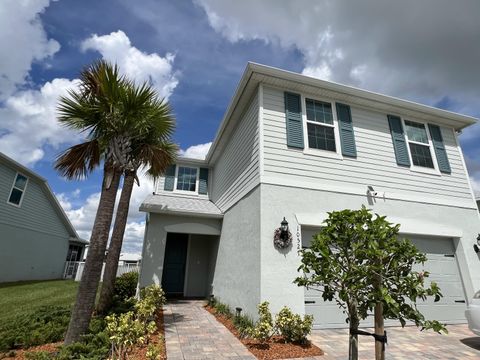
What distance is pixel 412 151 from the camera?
857cm

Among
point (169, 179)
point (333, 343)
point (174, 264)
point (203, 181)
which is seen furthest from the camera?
point (203, 181)

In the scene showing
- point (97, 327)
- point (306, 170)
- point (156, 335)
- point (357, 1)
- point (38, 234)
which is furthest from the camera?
point (38, 234)

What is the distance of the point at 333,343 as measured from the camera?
5.32m

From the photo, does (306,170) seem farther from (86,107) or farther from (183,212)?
(86,107)

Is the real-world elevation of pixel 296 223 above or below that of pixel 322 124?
below

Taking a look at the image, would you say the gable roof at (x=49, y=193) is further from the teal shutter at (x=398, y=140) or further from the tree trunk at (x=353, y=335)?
the teal shutter at (x=398, y=140)

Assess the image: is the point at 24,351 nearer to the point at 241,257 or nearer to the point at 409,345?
the point at 241,257

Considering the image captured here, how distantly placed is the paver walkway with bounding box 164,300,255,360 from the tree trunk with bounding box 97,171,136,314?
165 cm

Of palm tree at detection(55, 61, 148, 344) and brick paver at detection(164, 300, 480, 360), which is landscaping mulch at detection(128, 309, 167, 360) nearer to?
brick paver at detection(164, 300, 480, 360)

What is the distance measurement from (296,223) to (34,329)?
5984 mm

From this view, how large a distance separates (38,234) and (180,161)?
11705 mm

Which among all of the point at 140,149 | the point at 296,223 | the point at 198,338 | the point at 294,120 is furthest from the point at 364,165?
the point at 140,149

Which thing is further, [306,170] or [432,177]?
[432,177]

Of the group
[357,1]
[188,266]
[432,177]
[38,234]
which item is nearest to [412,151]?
[432,177]
